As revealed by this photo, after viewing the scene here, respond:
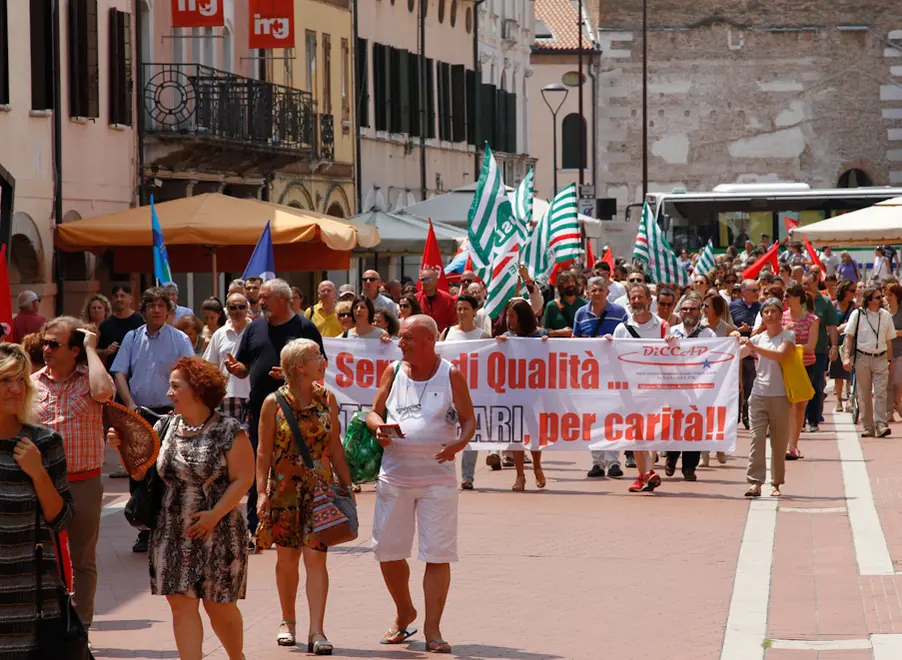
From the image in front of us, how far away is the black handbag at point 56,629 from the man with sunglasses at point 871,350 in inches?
578

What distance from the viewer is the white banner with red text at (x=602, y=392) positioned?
15.9 metres

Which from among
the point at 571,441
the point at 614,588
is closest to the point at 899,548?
the point at 614,588

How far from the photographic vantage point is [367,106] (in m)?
39.4

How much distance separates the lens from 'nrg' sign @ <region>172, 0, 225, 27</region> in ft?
89.4

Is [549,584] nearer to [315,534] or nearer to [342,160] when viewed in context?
[315,534]

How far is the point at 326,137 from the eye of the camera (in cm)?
3553

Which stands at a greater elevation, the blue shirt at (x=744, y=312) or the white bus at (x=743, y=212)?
the white bus at (x=743, y=212)

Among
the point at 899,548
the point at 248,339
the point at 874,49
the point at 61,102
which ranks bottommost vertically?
the point at 899,548

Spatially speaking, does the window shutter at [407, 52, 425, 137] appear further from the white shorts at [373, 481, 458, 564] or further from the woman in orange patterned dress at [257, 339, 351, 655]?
the white shorts at [373, 481, 458, 564]

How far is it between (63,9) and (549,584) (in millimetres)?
14650

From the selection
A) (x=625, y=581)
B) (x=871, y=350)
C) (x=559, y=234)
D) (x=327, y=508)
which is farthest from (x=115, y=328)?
(x=559, y=234)

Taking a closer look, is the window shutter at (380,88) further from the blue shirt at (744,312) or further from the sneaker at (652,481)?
the sneaker at (652,481)

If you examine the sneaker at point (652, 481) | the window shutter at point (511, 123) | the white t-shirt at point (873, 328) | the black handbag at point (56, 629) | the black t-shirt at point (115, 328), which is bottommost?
the sneaker at point (652, 481)

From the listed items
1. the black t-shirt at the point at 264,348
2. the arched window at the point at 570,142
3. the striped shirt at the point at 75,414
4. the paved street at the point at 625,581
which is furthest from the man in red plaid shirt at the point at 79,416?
the arched window at the point at 570,142
